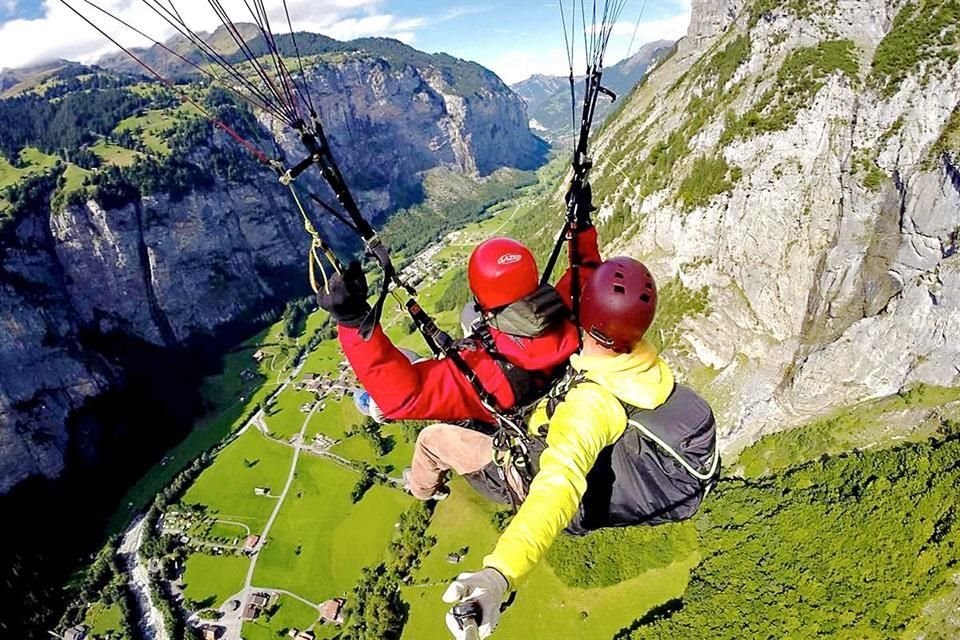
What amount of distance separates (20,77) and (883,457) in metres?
231

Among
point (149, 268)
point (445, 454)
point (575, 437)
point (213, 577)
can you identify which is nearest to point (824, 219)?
point (445, 454)

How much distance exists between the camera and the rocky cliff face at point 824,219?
105 ft

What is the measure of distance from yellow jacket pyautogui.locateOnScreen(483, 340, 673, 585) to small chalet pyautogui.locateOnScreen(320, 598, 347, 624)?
1362 inches

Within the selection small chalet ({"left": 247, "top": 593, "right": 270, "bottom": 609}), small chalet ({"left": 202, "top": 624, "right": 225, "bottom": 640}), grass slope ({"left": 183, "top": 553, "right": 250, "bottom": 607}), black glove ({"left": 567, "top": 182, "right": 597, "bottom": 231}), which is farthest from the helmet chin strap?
grass slope ({"left": 183, "top": 553, "right": 250, "bottom": 607})

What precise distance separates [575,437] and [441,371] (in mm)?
1683

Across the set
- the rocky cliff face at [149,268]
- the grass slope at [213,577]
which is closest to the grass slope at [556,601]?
the grass slope at [213,577]

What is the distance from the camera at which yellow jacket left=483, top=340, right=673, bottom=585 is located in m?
3.35

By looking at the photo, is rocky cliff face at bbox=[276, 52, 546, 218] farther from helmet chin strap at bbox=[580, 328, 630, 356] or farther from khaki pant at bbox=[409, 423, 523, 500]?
helmet chin strap at bbox=[580, 328, 630, 356]

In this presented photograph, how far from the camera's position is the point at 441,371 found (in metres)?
5.36

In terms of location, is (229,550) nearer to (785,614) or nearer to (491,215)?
(785,614)

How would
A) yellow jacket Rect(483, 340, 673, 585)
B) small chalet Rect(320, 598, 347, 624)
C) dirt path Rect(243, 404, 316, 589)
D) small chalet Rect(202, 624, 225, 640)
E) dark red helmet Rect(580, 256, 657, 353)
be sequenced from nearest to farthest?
yellow jacket Rect(483, 340, 673, 585) → dark red helmet Rect(580, 256, 657, 353) → small chalet Rect(320, 598, 347, 624) → small chalet Rect(202, 624, 225, 640) → dirt path Rect(243, 404, 316, 589)

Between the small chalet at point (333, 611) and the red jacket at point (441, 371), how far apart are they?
34.0m

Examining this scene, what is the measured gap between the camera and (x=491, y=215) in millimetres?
130000

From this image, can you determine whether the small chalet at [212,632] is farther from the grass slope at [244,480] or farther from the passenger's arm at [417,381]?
the passenger's arm at [417,381]
